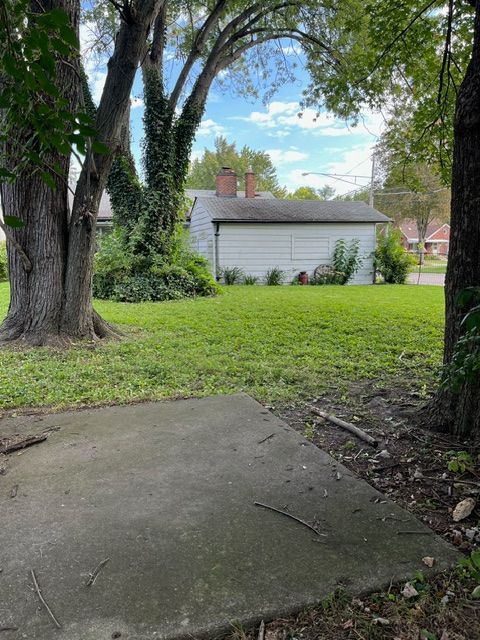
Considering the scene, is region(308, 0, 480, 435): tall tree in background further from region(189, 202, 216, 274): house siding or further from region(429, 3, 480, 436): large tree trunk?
region(189, 202, 216, 274): house siding

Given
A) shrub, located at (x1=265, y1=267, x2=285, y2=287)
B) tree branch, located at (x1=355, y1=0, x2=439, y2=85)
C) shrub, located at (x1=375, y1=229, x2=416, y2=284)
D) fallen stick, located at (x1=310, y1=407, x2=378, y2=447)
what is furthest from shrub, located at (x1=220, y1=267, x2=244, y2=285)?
fallen stick, located at (x1=310, y1=407, x2=378, y2=447)

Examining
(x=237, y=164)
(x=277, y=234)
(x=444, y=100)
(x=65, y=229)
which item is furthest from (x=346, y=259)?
(x=237, y=164)

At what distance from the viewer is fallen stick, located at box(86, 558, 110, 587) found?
1463 millimetres

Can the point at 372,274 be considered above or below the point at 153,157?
below

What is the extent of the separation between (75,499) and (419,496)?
1644mm

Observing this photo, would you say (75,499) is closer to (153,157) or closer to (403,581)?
(403,581)

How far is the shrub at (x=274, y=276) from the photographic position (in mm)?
15875

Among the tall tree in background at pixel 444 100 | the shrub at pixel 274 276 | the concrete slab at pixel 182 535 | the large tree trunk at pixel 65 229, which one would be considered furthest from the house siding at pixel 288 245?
the concrete slab at pixel 182 535

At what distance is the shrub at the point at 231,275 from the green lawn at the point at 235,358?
749 cm

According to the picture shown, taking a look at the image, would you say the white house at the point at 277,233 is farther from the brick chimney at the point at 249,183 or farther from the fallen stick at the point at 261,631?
the fallen stick at the point at 261,631

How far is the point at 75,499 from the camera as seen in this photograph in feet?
6.59

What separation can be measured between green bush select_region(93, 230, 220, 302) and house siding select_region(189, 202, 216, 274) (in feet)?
12.3

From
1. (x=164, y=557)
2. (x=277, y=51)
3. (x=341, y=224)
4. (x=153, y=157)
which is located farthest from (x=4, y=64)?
(x=341, y=224)

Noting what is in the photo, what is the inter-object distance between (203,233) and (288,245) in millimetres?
3328
